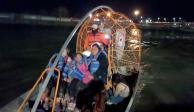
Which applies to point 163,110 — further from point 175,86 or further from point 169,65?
point 169,65

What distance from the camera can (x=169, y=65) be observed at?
2845 centimetres

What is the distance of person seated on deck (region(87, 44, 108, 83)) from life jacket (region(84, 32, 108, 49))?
1.96 m

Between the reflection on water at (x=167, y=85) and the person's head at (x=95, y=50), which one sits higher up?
the person's head at (x=95, y=50)

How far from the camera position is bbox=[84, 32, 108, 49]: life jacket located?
15161 mm

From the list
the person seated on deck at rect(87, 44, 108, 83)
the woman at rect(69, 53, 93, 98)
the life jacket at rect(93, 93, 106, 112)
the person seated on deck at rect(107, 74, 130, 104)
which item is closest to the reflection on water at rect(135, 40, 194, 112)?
the person seated on deck at rect(107, 74, 130, 104)

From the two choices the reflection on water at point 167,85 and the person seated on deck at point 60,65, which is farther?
the reflection on water at point 167,85

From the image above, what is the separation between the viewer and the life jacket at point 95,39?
15.2m

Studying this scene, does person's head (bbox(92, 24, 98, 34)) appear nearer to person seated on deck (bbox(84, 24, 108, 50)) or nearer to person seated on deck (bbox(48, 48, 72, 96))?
person seated on deck (bbox(84, 24, 108, 50))

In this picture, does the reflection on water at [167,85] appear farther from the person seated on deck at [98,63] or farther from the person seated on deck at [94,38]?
the person seated on deck at [98,63]

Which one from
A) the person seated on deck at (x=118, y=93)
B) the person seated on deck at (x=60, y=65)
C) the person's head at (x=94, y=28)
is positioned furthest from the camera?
the person's head at (x=94, y=28)

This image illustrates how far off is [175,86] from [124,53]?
4.20 m

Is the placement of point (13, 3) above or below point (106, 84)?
above

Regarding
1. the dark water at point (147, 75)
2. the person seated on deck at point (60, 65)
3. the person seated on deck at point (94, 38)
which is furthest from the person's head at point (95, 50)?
the dark water at point (147, 75)

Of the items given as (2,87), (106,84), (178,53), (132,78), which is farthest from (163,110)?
(178,53)
